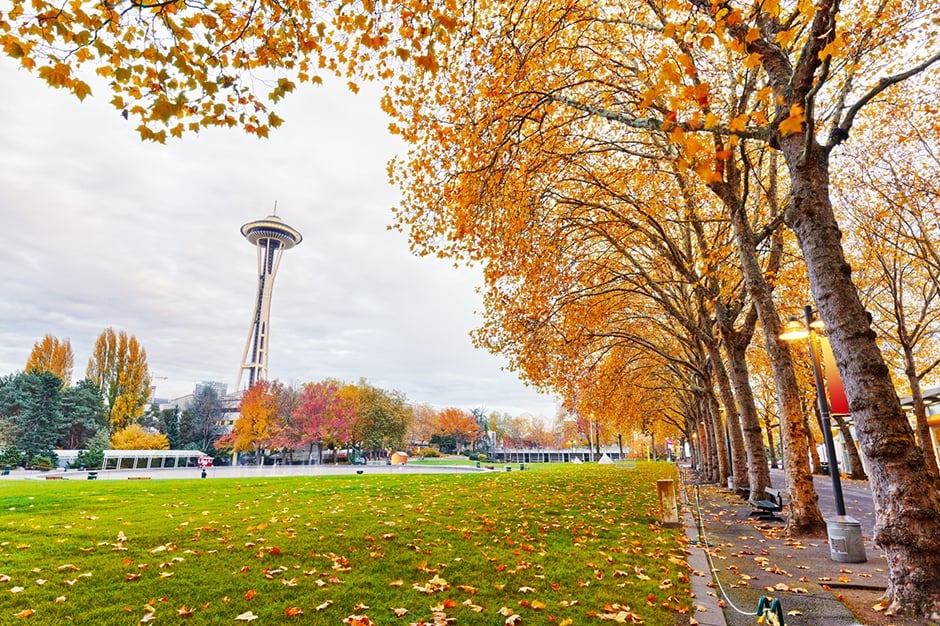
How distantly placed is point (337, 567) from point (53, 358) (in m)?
78.6

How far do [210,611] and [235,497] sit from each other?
432 inches

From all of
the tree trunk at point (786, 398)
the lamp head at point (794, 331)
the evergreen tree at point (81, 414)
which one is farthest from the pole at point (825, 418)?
the evergreen tree at point (81, 414)

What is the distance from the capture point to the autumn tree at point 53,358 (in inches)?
2434

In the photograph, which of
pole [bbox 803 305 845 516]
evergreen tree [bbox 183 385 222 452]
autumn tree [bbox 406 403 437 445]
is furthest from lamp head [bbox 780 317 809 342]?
autumn tree [bbox 406 403 437 445]

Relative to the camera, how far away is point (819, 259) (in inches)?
232

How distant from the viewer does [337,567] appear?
6305 millimetres

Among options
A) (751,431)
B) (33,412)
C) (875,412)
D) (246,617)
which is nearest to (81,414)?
(33,412)

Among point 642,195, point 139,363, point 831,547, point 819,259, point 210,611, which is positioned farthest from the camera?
point 139,363

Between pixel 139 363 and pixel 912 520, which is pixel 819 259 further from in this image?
pixel 139 363

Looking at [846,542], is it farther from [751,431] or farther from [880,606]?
[751,431]

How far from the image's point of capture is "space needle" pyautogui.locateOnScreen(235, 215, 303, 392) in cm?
10012

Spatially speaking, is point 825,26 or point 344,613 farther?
point 825,26

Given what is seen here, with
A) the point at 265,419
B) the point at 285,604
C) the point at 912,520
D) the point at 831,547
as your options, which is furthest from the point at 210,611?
the point at 265,419

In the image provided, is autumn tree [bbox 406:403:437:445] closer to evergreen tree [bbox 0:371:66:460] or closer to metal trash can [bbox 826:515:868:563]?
evergreen tree [bbox 0:371:66:460]
